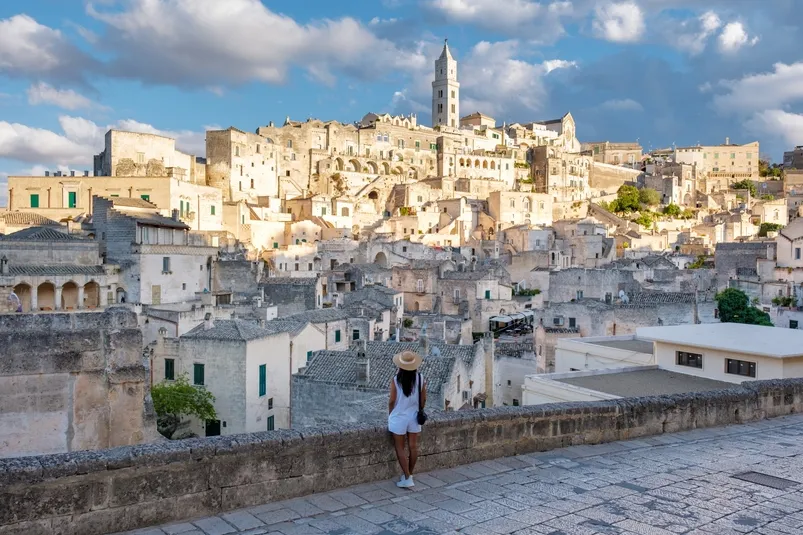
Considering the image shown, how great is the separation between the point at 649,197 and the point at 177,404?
235ft

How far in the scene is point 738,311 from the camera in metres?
31.7

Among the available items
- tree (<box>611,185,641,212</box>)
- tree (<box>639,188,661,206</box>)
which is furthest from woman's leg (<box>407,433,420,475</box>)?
tree (<box>639,188,661,206</box>)

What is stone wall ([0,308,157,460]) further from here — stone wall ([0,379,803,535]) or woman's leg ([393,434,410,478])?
woman's leg ([393,434,410,478])

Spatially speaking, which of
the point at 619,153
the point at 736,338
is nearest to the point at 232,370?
the point at 736,338

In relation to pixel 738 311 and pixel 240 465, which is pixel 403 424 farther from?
pixel 738 311

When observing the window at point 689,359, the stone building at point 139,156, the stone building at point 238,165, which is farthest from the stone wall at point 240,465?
the stone building at point 238,165

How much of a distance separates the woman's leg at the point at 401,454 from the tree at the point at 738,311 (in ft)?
96.8

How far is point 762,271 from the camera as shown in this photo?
4100 cm

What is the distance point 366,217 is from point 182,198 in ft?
69.3

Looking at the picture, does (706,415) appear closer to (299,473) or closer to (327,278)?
(299,473)

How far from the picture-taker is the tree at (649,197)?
266 ft

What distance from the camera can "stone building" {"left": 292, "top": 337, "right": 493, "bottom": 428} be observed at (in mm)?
18328

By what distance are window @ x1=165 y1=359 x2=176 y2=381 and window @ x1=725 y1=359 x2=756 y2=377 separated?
17.7m

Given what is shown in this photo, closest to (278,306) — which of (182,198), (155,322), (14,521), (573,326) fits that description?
(155,322)
